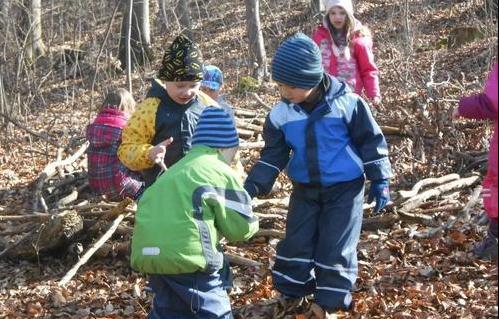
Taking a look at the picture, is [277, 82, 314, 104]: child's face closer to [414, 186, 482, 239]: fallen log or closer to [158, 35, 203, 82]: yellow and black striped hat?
[158, 35, 203, 82]: yellow and black striped hat

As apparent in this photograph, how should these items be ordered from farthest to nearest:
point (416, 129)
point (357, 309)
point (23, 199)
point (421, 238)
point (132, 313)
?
1. point (23, 199)
2. point (416, 129)
3. point (421, 238)
4. point (132, 313)
5. point (357, 309)

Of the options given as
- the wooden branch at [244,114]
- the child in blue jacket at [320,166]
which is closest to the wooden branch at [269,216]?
the child in blue jacket at [320,166]

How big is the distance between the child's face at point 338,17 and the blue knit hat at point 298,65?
225 centimetres

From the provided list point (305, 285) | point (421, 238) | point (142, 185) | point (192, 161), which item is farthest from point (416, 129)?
point (192, 161)

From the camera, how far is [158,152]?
442cm

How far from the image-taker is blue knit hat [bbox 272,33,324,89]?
4.07 meters

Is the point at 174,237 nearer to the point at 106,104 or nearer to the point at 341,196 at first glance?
the point at 341,196

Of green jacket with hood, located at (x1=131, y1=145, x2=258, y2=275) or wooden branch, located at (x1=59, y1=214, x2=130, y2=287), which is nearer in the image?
green jacket with hood, located at (x1=131, y1=145, x2=258, y2=275)

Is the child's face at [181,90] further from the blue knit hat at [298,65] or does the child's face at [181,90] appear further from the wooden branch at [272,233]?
the wooden branch at [272,233]

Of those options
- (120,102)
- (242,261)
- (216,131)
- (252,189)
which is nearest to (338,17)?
(120,102)

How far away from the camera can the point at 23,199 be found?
25.7 ft

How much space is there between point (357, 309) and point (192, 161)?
1471 millimetres

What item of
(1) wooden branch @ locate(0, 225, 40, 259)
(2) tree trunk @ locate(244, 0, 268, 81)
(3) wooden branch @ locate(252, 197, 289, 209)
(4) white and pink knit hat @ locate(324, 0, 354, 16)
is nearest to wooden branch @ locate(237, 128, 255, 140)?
(3) wooden branch @ locate(252, 197, 289, 209)

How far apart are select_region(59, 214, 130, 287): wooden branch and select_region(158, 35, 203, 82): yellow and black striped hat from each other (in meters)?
1.52
